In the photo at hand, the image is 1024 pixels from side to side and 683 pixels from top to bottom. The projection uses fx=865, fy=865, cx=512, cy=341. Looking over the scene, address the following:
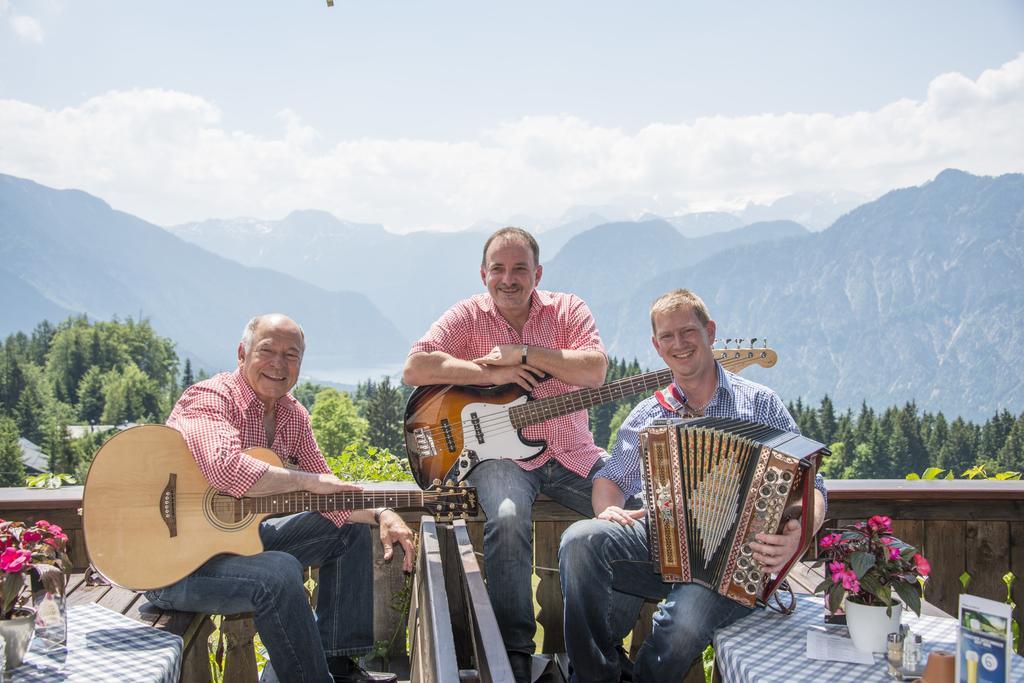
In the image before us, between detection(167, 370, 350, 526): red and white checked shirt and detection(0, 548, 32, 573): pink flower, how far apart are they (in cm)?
90

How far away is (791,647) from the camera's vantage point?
2227 mm

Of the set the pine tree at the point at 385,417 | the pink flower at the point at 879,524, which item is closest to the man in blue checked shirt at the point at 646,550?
the pink flower at the point at 879,524

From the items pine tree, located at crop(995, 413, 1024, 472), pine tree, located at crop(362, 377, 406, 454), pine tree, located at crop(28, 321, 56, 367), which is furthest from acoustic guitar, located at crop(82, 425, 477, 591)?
pine tree, located at crop(28, 321, 56, 367)

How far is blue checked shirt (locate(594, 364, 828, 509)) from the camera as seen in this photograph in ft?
Answer: 9.64

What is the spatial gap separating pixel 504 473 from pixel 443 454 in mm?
317

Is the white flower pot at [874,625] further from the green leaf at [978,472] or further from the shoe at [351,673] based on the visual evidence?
the green leaf at [978,472]

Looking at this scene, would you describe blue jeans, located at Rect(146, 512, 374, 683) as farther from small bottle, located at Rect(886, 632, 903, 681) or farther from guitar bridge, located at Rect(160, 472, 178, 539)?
small bottle, located at Rect(886, 632, 903, 681)

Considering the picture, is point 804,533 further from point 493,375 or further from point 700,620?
point 493,375

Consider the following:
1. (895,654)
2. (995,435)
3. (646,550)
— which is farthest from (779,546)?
(995,435)

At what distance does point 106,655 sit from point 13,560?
354 mm

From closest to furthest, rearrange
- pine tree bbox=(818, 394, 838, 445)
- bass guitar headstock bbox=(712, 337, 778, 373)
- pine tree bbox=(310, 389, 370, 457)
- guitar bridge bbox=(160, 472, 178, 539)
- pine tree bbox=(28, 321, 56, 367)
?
1. guitar bridge bbox=(160, 472, 178, 539)
2. bass guitar headstock bbox=(712, 337, 778, 373)
3. pine tree bbox=(818, 394, 838, 445)
4. pine tree bbox=(310, 389, 370, 457)
5. pine tree bbox=(28, 321, 56, 367)

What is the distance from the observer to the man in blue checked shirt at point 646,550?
104 inches

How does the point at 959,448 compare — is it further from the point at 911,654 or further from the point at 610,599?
the point at 911,654

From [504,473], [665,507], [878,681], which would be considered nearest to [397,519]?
[504,473]
